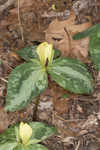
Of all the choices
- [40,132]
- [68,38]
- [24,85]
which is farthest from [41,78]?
[68,38]

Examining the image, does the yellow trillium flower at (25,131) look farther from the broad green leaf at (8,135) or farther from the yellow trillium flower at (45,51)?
the yellow trillium flower at (45,51)

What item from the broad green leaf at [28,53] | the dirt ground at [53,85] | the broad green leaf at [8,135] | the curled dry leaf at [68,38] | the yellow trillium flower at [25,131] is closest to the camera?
the yellow trillium flower at [25,131]

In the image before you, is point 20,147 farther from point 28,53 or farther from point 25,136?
point 28,53

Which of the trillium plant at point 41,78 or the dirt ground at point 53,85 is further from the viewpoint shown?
the dirt ground at point 53,85

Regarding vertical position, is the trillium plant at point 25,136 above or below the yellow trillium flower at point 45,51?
below

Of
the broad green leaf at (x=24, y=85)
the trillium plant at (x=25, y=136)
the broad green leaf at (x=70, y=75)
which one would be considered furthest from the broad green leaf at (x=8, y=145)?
the broad green leaf at (x=70, y=75)

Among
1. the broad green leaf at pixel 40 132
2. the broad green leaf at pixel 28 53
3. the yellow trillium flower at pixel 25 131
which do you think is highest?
the broad green leaf at pixel 28 53

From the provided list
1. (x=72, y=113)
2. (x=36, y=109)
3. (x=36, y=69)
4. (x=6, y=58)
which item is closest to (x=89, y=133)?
(x=72, y=113)
